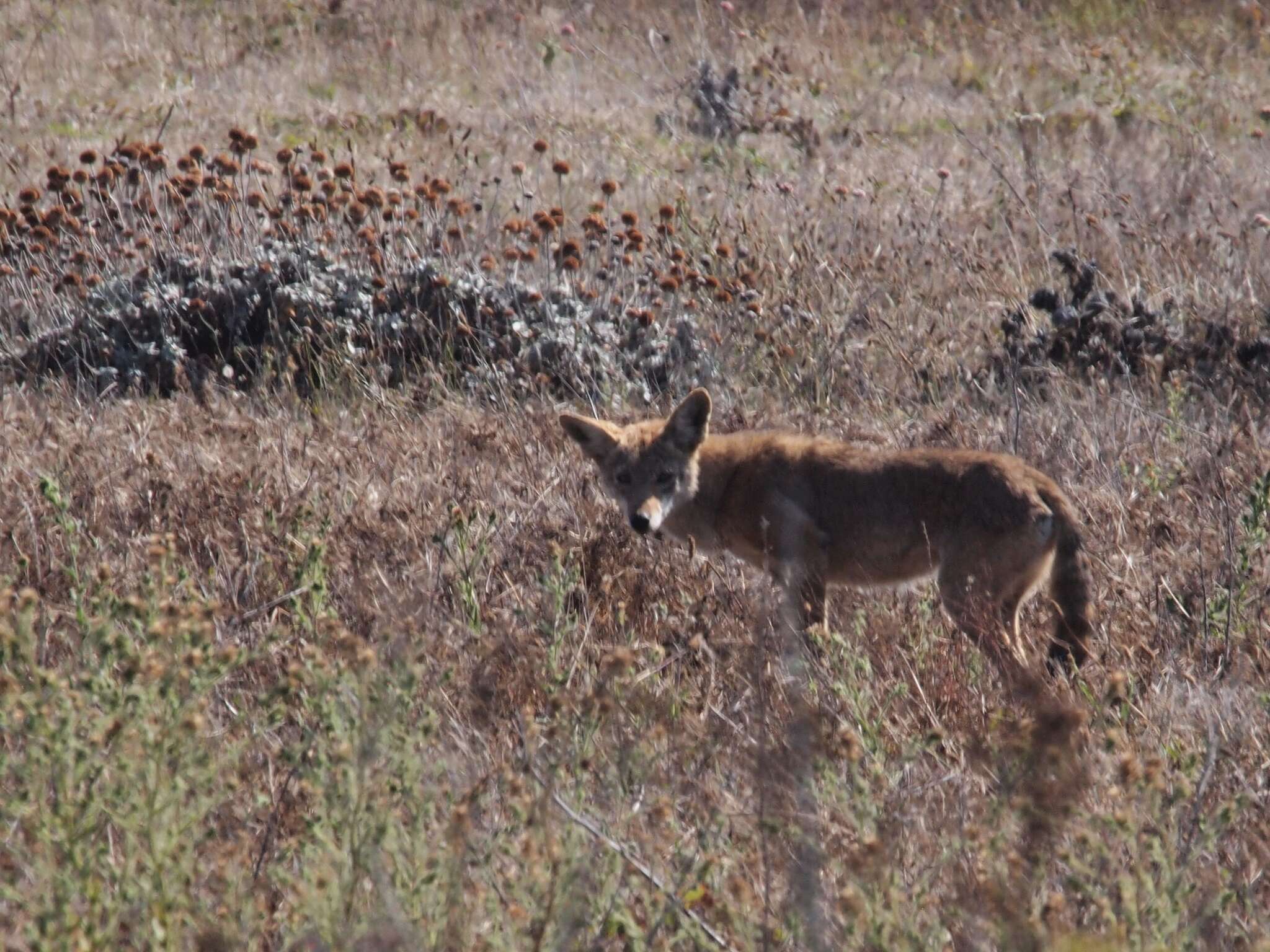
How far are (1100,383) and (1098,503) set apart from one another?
1.61 metres

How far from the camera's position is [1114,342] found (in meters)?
7.69

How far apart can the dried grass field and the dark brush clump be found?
0.10ft

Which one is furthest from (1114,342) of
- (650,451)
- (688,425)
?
(650,451)

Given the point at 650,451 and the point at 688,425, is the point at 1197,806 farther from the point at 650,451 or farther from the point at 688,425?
the point at 688,425

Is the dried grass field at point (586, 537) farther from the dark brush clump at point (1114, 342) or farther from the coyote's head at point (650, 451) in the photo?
the coyote's head at point (650, 451)

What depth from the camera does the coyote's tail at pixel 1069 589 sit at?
4.68 metres

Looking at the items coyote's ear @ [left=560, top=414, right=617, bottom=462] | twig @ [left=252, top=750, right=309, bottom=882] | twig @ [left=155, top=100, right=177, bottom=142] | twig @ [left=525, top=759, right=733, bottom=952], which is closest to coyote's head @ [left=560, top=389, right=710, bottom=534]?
coyote's ear @ [left=560, top=414, right=617, bottom=462]

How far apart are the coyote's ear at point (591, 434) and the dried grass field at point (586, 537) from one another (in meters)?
0.19

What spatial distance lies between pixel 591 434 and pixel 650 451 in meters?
0.28

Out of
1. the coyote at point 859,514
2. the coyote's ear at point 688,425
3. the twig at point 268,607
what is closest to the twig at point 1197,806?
the coyote at point 859,514

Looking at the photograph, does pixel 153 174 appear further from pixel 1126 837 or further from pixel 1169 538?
pixel 1126 837

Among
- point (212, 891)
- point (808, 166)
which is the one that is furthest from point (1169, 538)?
point (808, 166)

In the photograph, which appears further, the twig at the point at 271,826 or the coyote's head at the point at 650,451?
the coyote's head at the point at 650,451

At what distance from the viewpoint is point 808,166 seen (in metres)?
12.4
